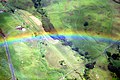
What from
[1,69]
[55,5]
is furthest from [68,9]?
[1,69]

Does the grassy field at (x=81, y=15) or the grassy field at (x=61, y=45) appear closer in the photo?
→ the grassy field at (x=61, y=45)

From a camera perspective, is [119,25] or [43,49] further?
[119,25]

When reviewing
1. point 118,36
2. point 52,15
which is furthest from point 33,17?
point 118,36

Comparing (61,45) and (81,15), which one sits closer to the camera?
(61,45)

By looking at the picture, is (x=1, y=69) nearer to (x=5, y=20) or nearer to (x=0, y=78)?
(x=0, y=78)

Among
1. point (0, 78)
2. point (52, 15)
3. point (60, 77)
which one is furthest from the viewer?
point (52, 15)

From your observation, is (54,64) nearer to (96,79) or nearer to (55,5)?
(96,79)

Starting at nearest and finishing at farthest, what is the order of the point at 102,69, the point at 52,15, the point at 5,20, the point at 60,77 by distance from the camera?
1. the point at 60,77
2. the point at 102,69
3. the point at 5,20
4. the point at 52,15

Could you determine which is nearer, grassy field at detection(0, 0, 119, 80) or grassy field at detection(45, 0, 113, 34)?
grassy field at detection(0, 0, 119, 80)

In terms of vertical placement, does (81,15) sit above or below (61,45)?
above

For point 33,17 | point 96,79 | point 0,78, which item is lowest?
point 96,79

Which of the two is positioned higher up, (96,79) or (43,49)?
(43,49)
